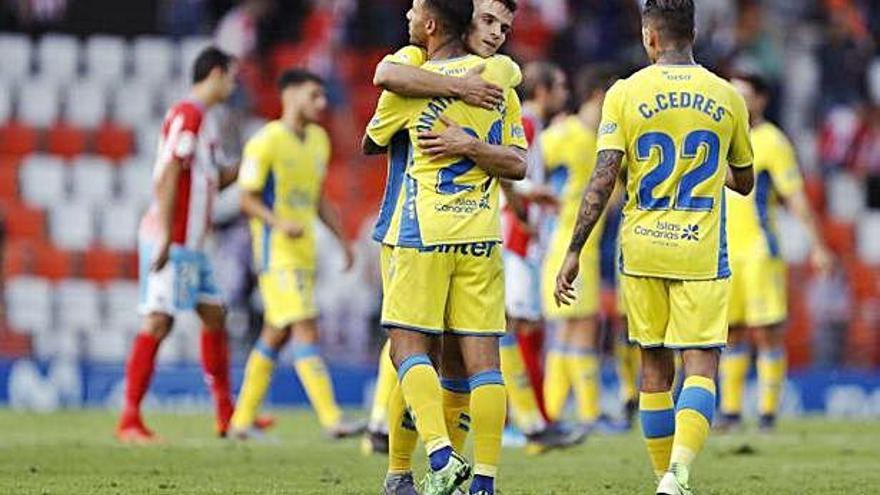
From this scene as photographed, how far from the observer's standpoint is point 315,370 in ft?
45.3

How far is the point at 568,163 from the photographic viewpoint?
14875 mm

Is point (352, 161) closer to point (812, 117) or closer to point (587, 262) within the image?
point (812, 117)

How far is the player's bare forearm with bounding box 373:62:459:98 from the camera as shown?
28.2ft

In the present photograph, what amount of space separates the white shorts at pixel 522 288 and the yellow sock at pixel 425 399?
494 cm

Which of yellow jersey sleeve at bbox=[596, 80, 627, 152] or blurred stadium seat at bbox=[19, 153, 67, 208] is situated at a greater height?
blurred stadium seat at bbox=[19, 153, 67, 208]

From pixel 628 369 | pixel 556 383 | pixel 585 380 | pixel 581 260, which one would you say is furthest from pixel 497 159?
pixel 628 369

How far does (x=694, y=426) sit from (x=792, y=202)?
645 centimetres

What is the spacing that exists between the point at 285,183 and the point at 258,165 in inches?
9.4

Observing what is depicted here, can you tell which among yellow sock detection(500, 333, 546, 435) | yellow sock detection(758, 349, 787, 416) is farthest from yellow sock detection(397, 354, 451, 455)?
yellow sock detection(758, 349, 787, 416)

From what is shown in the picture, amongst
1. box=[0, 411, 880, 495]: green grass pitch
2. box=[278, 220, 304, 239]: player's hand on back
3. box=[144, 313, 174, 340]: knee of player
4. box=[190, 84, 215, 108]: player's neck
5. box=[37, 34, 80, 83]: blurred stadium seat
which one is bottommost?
box=[0, 411, 880, 495]: green grass pitch

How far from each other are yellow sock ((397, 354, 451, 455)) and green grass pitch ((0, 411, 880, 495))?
4.34ft

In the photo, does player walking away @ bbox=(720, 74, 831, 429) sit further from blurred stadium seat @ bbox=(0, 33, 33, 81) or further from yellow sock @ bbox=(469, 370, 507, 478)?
blurred stadium seat @ bbox=(0, 33, 33, 81)

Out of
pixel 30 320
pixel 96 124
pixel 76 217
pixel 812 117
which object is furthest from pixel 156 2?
pixel 812 117

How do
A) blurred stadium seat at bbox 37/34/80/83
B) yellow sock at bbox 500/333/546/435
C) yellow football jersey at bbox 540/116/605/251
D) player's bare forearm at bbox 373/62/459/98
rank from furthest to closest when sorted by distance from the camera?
blurred stadium seat at bbox 37/34/80/83 → yellow football jersey at bbox 540/116/605/251 → yellow sock at bbox 500/333/546/435 → player's bare forearm at bbox 373/62/459/98
